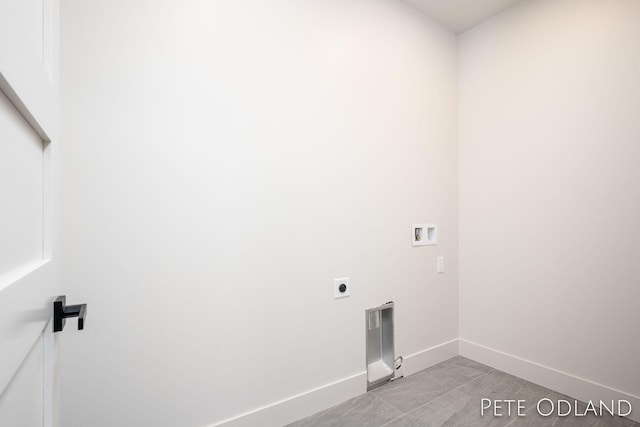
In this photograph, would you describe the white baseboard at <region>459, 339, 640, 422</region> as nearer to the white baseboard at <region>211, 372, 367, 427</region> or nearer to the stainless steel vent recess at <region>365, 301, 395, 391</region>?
the stainless steel vent recess at <region>365, 301, 395, 391</region>

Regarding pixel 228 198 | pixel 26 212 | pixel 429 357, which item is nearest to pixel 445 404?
pixel 429 357

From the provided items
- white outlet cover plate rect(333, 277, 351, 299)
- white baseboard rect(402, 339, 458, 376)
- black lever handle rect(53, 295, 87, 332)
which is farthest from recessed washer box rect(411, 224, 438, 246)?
black lever handle rect(53, 295, 87, 332)

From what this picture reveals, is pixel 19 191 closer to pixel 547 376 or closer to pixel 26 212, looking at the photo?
pixel 26 212

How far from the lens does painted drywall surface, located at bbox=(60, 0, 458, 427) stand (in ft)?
3.76

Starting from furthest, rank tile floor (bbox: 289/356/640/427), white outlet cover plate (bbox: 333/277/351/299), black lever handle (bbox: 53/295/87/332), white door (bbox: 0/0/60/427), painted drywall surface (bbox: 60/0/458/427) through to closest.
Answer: white outlet cover plate (bbox: 333/277/351/299), tile floor (bbox: 289/356/640/427), painted drywall surface (bbox: 60/0/458/427), black lever handle (bbox: 53/295/87/332), white door (bbox: 0/0/60/427)

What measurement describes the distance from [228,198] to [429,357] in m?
1.82

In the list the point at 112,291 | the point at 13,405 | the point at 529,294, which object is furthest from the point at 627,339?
the point at 112,291

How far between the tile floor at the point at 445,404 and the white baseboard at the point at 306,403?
3 cm

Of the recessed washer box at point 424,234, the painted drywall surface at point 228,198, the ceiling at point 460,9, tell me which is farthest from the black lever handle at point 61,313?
the ceiling at point 460,9

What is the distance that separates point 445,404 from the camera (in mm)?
1695

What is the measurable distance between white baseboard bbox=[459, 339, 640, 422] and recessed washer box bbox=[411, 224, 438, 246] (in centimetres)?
88

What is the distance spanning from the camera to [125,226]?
1.19 m

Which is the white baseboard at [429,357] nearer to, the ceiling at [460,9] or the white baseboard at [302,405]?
the white baseboard at [302,405]

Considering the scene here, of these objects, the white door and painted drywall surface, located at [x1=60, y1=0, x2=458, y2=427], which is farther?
painted drywall surface, located at [x1=60, y1=0, x2=458, y2=427]
